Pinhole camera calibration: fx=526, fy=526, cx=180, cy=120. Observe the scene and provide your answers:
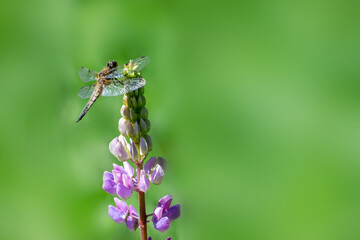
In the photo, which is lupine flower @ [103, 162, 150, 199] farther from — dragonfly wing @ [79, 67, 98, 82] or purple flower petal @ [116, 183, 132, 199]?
dragonfly wing @ [79, 67, 98, 82]

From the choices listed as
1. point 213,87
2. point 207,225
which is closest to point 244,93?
point 213,87

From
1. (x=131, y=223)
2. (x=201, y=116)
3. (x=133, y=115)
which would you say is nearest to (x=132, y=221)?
(x=131, y=223)

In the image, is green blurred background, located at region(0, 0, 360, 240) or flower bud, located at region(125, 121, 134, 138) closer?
flower bud, located at region(125, 121, 134, 138)

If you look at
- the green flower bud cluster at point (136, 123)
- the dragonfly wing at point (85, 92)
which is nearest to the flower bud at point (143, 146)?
the green flower bud cluster at point (136, 123)

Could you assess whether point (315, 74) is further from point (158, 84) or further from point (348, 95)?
point (158, 84)

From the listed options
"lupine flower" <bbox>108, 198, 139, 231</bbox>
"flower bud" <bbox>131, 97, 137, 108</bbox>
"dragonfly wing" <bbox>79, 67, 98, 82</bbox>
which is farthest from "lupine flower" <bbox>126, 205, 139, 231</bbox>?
"dragonfly wing" <bbox>79, 67, 98, 82</bbox>

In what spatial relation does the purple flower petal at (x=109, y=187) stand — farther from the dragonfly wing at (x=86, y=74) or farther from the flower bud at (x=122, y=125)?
the dragonfly wing at (x=86, y=74)

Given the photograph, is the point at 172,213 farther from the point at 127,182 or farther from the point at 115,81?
the point at 115,81
